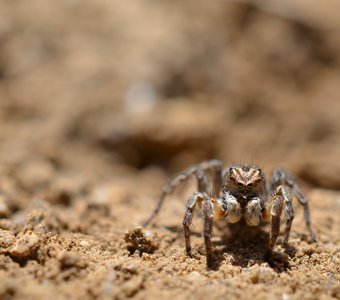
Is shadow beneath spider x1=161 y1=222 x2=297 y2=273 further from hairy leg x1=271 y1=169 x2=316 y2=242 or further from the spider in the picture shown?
hairy leg x1=271 y1=169 x2=316 y2=242

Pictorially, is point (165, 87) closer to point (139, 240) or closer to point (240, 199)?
point (240, 199)

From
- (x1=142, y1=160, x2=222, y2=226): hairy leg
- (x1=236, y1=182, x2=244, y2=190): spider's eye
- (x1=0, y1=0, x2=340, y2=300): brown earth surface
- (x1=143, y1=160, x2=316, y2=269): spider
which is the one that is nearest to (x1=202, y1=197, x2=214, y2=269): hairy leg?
(x1=143, y1=160, x2=316, y2=269): spider

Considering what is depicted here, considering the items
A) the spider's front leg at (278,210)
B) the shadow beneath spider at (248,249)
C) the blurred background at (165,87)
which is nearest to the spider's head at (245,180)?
the spider's front leg at (278,210)

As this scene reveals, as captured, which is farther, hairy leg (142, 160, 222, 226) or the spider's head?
hairy leg (142, 160, 222, 226)

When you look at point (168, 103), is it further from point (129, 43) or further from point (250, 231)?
point (250, 231)

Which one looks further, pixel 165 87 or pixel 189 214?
pixel 165 87

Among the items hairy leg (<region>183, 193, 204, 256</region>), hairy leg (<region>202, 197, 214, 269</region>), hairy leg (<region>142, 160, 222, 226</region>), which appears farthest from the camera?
hairy leg (<region>142, 160, 222, 226</region>)

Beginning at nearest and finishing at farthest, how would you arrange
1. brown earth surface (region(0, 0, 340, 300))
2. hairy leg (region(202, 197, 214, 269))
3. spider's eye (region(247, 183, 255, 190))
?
1. brown earth surface (region(0, 0, 340, 300))
2. hairy leg (region(202, 197, 214, 269))
3. spider's eye (region(247, 183, 255, 190))

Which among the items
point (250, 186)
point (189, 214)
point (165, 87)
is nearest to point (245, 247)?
point (250, 186)

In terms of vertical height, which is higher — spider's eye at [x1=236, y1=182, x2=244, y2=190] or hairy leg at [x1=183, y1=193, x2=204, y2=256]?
spider's eye at [x1=236, y1=182, x2=244, y2=190]
